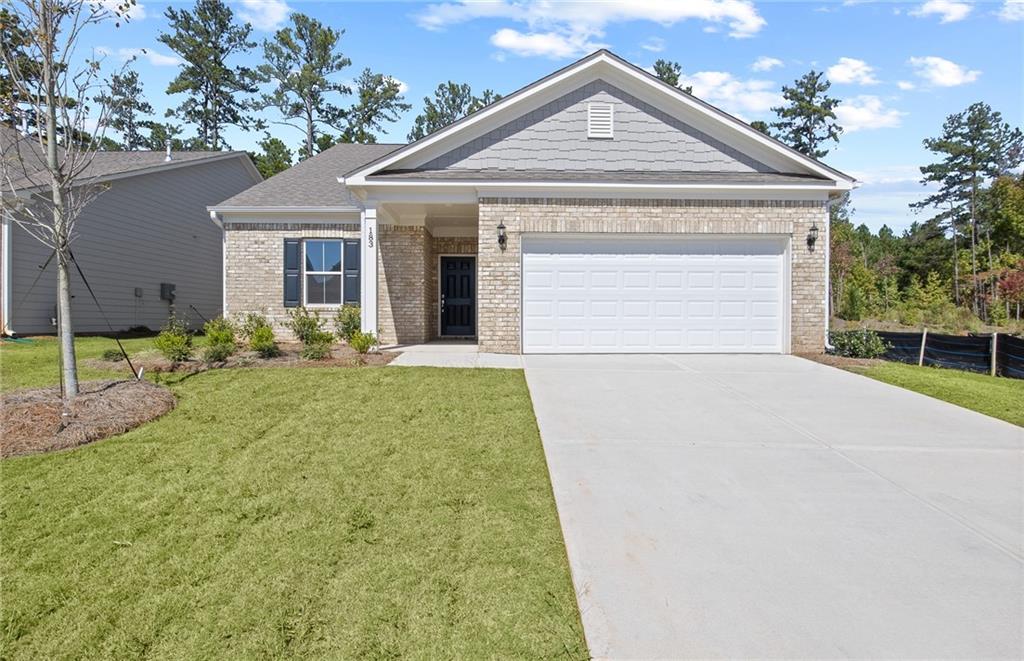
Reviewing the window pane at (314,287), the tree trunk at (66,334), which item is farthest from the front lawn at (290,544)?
the window pane at (314,287)

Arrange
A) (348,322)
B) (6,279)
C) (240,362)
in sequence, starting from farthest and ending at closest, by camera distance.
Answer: (6,279) → (348,322) → (240,362)

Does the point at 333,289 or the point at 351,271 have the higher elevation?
the point at 351,271

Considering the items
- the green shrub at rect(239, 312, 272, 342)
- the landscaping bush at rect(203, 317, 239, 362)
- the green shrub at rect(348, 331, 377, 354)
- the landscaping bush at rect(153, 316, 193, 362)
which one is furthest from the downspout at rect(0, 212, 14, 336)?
the green shrub at rect(348, 331, 377, 354)

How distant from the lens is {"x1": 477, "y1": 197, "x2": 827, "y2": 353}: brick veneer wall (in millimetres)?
10914

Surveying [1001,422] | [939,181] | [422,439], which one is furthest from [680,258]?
[939,181]

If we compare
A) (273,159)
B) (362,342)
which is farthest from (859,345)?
(273,159)

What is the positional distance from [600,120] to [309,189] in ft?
25.2

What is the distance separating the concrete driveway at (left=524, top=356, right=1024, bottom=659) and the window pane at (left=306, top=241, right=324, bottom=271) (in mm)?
8869

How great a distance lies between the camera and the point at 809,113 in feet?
126

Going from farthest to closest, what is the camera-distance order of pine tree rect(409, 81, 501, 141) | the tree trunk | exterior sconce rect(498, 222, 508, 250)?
pine tree rect(409, 81, 501, 141), exterior sconce rect(498, 222, 508, 250), the tree trunk

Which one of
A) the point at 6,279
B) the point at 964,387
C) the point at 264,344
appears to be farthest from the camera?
the point at 6,279

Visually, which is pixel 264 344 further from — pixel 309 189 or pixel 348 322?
pixel 309 189

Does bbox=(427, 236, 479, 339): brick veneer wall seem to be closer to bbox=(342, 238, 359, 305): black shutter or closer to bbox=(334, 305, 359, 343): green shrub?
bbox=(342, 238, 359, 305): black shutter

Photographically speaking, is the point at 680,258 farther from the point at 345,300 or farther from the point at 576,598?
the point at 576,598
